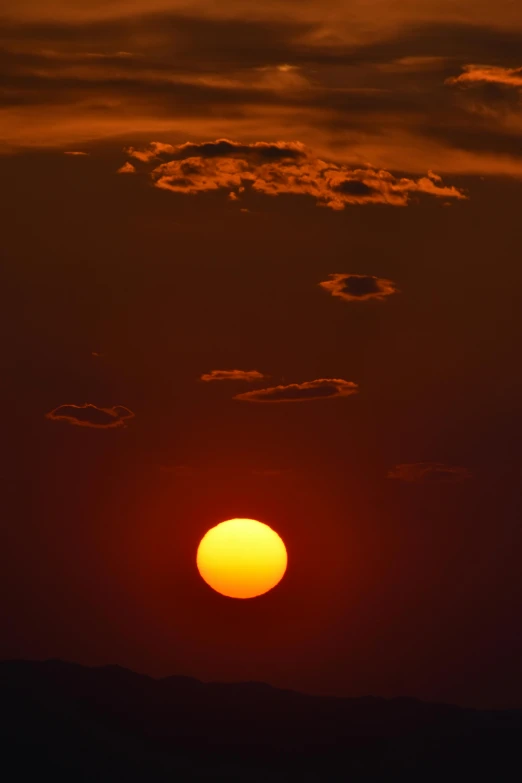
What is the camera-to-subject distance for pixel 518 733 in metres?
159

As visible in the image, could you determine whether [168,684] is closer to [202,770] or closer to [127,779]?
[202,770]

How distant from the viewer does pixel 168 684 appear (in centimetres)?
17912

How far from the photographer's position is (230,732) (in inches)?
6516

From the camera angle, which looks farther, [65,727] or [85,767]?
[65,727]

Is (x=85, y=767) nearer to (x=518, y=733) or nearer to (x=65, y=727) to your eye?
(x=65, y=727)

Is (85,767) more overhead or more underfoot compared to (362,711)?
more underfoot

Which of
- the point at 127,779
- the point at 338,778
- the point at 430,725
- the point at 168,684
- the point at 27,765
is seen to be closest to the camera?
the point at 27,765

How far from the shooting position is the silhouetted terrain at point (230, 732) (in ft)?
A: 454

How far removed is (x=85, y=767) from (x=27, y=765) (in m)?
9.34

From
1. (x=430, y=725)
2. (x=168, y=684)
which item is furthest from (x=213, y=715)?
(x=430, y=725)


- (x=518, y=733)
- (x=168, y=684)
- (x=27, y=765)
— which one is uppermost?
(x=168, y=684)

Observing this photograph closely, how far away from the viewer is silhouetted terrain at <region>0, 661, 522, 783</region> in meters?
138

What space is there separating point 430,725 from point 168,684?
42.8 m

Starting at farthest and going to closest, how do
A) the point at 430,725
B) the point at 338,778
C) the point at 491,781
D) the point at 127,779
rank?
the point at 430,725, the point at 338,778, the point at 491,781, the point at 127,779
